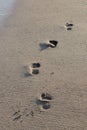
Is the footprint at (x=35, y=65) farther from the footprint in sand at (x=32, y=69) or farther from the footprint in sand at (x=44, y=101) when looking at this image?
the footprint in sand at (x=44, y=101)

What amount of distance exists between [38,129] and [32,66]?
106 centimetres

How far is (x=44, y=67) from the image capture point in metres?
3.87

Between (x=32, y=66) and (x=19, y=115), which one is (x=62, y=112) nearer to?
(x=19, y=115)

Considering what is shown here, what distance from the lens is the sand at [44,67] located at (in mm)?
3160

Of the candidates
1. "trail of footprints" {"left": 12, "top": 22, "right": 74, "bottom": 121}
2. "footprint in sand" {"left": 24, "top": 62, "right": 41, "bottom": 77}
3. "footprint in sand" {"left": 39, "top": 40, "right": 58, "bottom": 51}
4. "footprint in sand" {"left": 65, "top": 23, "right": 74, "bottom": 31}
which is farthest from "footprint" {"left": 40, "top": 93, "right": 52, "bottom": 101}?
"footprint in sand" {"left": 65, "top": 23, "right": 74, "bottom": 31}

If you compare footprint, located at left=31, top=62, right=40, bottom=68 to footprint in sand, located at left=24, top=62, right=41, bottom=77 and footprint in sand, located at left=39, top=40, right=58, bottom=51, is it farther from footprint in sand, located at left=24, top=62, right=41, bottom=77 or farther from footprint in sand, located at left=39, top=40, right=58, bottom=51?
footprint in sand, located at left=39, top=40, right=58, bottom=51

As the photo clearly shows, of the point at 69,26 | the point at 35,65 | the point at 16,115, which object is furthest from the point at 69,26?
the point at 16,115

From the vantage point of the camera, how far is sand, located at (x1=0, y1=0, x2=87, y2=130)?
3.16 meters

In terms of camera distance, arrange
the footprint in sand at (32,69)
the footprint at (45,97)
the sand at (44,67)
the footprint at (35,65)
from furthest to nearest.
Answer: the footprint at (35,65)
the footprint in sand at (32,69)
the footprint at (45,97)
the sand at (44,67)

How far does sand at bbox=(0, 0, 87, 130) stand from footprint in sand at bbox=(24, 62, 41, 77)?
0.01 m

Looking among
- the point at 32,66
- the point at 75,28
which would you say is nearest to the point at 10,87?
the point at 32,66

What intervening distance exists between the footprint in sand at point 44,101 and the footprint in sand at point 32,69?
1.36 ft

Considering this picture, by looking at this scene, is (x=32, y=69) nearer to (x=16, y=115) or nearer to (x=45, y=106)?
(x=45, y=106)

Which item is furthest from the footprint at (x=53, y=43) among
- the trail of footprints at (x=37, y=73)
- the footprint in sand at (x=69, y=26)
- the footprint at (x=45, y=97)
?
the footprint at (x=45, y=97)
